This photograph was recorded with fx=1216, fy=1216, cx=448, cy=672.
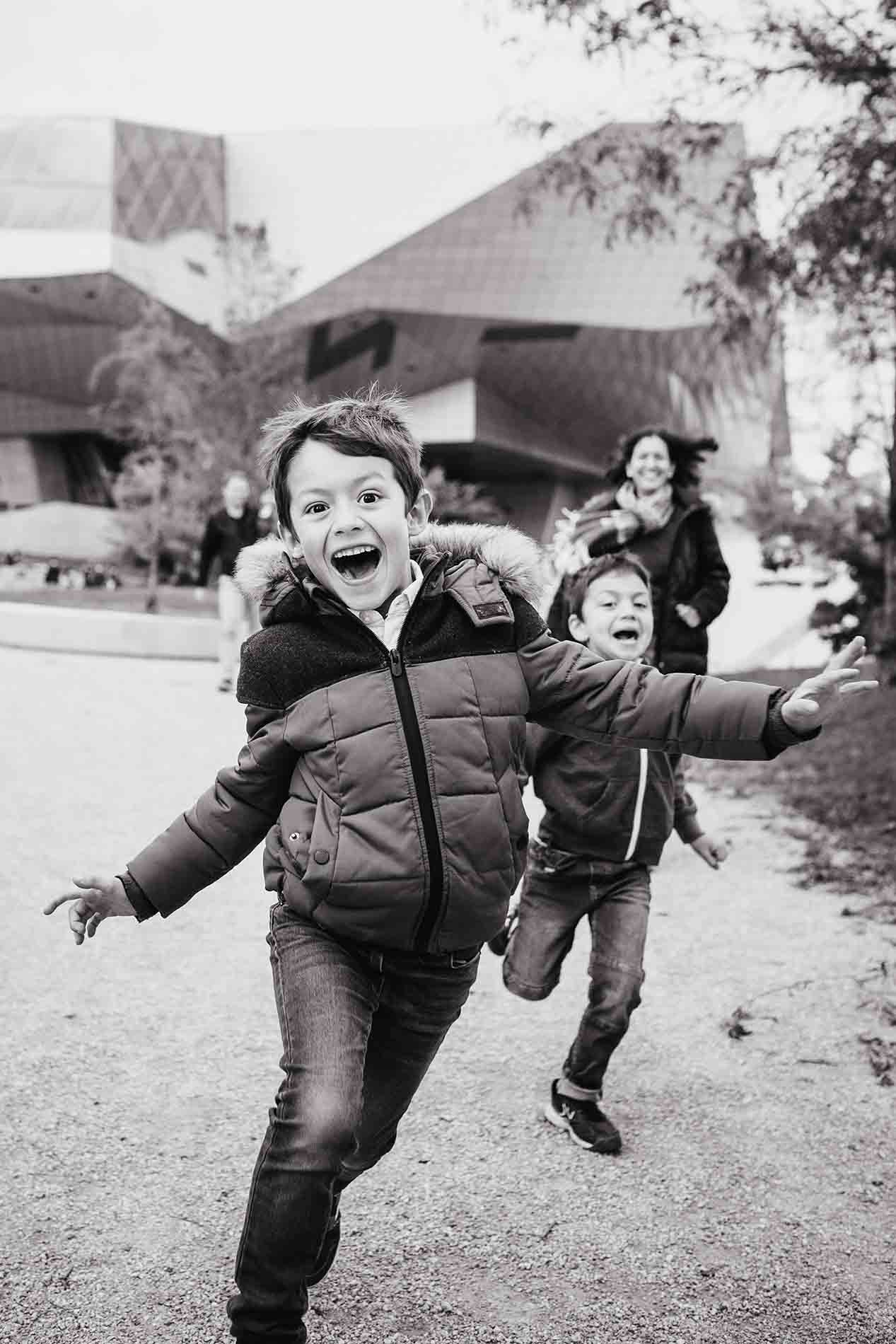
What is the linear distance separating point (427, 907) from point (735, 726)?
0.67 meters

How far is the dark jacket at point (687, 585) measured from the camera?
5395 mm

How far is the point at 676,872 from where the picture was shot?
6.33 meters

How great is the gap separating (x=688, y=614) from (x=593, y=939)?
8.03 ft

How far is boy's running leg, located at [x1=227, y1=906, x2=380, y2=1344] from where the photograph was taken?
203 cm

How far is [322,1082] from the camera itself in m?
2.10

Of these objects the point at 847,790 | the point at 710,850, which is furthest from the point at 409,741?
the point at 847,790

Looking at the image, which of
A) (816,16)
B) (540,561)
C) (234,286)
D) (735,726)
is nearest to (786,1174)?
(735,726)

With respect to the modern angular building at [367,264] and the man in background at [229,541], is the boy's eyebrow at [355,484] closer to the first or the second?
the man in background at [229,541]

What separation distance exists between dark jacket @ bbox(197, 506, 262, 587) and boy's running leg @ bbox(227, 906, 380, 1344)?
8476 millimetres

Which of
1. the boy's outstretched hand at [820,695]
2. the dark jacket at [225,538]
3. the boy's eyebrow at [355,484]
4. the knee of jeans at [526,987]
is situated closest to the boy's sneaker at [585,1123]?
the knee of jeans at [526,987]

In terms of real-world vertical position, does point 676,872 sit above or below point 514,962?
below

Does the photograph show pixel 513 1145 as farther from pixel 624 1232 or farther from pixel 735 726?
pixel 735 726

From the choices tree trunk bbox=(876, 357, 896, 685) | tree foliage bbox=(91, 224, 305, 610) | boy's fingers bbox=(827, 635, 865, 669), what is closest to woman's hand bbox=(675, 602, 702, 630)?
boy's fingers bbox=(827, 635, 865, 669)

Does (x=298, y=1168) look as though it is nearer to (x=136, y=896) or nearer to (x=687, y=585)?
(x=136, y=896)
